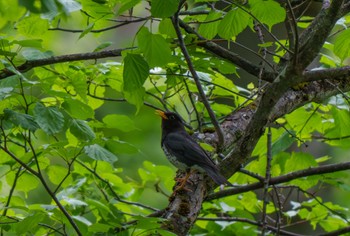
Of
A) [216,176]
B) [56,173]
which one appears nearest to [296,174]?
[216,176]

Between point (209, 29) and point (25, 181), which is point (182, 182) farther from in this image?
point (25, 181)

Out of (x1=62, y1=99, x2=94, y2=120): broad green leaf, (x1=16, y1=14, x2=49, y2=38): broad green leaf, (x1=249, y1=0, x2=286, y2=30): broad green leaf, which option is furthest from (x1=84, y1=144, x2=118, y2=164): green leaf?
(x1=249, y1=0, x2=286, y2=30): broad green leaf

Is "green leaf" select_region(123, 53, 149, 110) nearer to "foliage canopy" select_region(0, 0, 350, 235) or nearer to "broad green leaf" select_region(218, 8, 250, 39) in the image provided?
"foliage canopy" select_region(0, 0, 350, 235)

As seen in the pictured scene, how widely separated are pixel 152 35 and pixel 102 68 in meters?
0.87

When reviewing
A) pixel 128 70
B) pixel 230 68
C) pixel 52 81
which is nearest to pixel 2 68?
pixel 52 81

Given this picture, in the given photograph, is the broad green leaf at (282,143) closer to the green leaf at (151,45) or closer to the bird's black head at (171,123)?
the bird's black head at (171,123)

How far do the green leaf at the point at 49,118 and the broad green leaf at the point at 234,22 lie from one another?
793mm

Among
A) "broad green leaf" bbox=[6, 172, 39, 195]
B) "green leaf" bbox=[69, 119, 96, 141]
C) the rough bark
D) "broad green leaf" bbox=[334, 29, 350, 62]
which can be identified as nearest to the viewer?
the rough bark

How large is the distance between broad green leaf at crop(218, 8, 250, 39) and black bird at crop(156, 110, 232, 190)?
748mm

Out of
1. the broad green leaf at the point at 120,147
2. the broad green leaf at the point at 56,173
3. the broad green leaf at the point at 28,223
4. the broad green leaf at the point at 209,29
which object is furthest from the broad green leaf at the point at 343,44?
the broad green leaf at the point at 56,173

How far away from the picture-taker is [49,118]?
8.66ft

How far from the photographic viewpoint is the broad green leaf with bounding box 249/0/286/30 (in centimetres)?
253

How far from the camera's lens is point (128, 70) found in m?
2.48

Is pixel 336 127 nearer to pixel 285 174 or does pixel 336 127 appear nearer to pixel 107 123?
pixel 285 174
